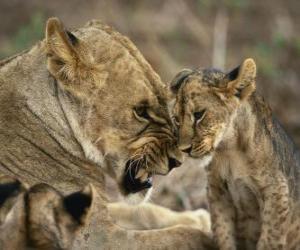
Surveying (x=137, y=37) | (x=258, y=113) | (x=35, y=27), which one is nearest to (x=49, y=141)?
(x=258, y=113)

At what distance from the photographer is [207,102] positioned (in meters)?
6.27

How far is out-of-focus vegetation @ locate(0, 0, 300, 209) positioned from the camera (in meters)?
12.9

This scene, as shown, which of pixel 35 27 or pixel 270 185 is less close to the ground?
pixel 270 185

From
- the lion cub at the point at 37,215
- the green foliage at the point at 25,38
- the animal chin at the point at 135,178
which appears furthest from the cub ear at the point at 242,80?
the green foliage at the point at 25,38

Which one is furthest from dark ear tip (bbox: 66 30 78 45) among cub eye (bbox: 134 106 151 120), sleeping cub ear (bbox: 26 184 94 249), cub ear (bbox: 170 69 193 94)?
sleeping cub ear (bbox: 26 184 94 249)

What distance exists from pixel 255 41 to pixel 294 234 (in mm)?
7626

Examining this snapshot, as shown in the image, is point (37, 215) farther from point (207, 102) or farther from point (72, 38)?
point (207, 102)

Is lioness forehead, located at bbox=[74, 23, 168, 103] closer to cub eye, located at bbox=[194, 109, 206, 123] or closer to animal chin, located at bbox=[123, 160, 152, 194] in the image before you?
cub eye, located at bbox=[194, 109, 206, 123]

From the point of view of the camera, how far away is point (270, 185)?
6453mm

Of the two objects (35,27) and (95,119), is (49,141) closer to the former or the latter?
(95,119)

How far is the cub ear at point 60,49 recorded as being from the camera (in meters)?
5.86

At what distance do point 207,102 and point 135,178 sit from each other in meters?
0.56

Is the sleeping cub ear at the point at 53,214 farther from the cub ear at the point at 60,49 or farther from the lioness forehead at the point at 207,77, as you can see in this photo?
the lioness forehead at the point at 207,77

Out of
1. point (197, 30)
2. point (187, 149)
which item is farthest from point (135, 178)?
point (197, 30)
